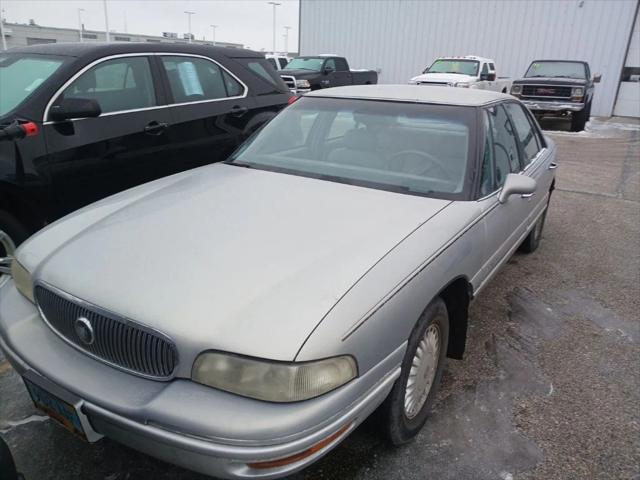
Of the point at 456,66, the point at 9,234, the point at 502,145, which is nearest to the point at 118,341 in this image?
the point at 9,234

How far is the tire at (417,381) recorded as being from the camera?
2.07 m

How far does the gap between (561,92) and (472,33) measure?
26.1 ft

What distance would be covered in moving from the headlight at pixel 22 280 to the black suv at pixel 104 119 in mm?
669

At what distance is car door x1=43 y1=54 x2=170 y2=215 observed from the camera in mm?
3592

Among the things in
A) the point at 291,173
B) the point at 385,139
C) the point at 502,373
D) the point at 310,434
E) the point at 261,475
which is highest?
the point at 385,139

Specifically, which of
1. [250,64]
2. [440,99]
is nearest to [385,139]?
[440,99]

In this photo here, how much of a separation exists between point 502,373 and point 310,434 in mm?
1725

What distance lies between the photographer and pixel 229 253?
2.01m

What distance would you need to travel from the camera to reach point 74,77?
372 centimetres

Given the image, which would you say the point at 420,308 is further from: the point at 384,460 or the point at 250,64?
the point at 250,64

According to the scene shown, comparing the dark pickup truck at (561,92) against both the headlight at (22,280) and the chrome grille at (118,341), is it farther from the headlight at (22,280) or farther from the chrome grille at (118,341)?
the chrome grille at (118,341)

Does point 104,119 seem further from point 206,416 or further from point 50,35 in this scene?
point 50,35

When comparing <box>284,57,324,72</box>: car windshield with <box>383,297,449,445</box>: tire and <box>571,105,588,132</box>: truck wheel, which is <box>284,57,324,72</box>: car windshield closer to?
<box>571,105,588,132</box>: truck wheel

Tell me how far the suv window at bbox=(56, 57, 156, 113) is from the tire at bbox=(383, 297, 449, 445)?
10.2 feet
